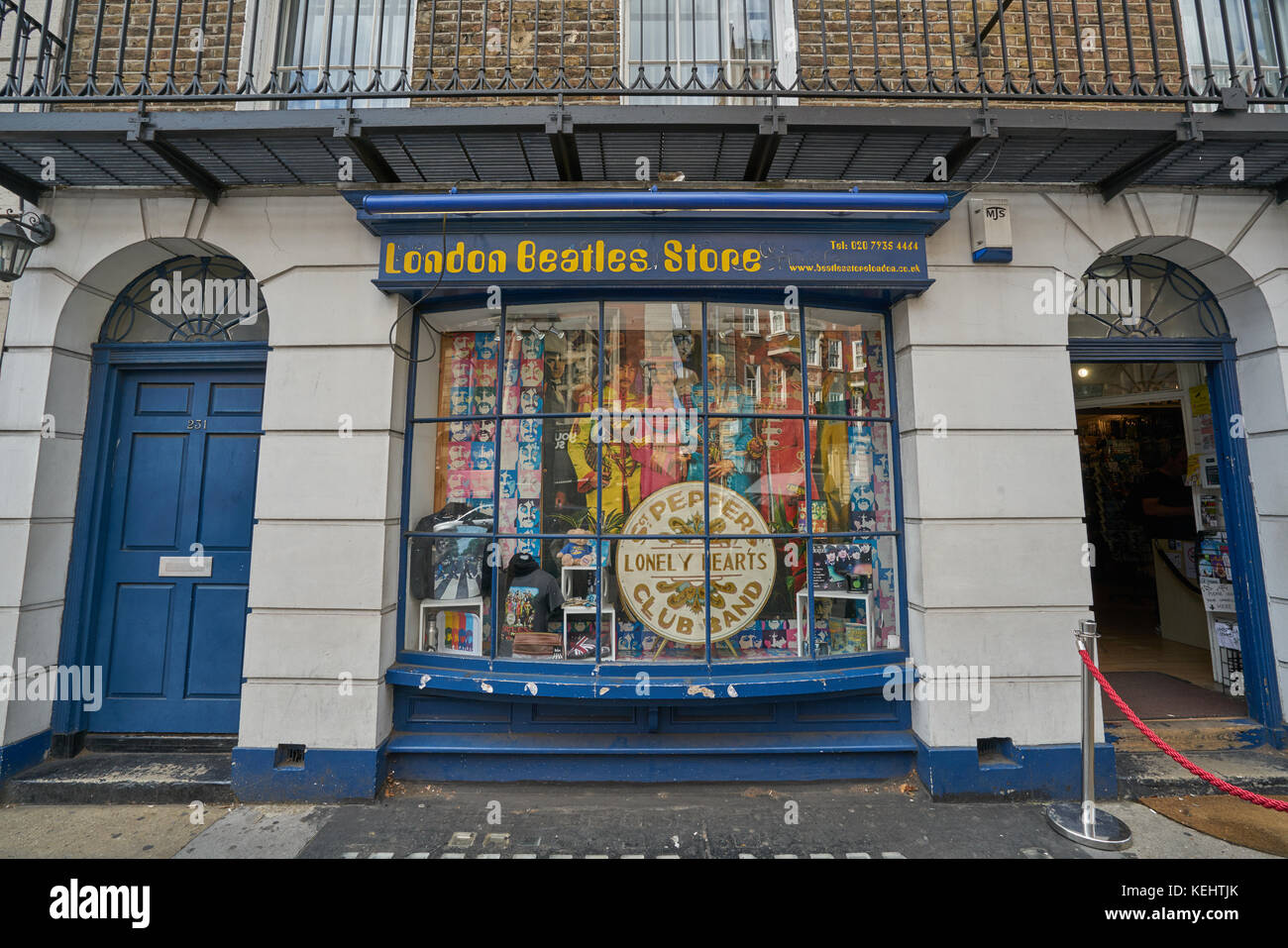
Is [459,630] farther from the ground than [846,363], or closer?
closer

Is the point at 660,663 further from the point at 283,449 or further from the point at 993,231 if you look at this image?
the point at 993,231

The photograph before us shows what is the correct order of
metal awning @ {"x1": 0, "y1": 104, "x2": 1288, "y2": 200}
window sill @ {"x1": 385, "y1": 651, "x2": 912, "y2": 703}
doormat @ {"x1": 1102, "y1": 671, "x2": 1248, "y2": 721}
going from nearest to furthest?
metal awning @ {"x1": 0, "y1": 104, "x2": 1288, "y2": 200}
window sill @ {"x1": 385, "y1": 651, "x2": 912, "y2": 703}
doormat @ {"x1": 1102, "y1": 671, "x2": 1248, "y2": 721}

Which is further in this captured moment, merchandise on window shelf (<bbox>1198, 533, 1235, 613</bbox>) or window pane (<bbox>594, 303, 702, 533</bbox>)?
merchandise on window shelf (<bbox>1198, 533, 1235, 613</bbox>)

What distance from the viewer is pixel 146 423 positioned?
202 inches

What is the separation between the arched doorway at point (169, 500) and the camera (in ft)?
16.1

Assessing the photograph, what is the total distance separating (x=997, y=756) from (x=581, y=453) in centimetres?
410

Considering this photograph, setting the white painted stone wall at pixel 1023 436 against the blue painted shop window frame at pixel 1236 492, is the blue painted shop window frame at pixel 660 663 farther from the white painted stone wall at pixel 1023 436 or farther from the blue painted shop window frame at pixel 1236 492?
the blue painted shop window frame at pixel 1236 492

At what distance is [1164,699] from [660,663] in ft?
16.5

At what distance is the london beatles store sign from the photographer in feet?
14.9

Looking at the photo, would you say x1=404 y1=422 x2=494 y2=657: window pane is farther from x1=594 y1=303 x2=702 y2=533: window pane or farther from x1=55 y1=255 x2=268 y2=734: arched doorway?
x1=55 y1=255 x2=268 y2=734: arched doorway

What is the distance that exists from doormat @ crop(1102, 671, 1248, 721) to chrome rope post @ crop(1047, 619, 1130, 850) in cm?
136

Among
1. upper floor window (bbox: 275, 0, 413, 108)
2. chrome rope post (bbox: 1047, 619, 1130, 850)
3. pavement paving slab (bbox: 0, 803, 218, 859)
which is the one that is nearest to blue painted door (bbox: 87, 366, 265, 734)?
pavement paving slab (bbox: 0, 803, 218, 859)

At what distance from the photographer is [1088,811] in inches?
152

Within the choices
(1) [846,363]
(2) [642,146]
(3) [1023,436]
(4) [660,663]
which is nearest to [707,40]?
(2) [642,146]
